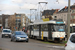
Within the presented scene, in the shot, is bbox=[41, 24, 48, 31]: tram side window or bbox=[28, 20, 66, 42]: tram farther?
bbox=[41, 24, 48, 31]: tram side window

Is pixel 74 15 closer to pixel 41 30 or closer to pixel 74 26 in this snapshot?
pixel 74 26

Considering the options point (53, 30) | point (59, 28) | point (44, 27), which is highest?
point (44, 27)

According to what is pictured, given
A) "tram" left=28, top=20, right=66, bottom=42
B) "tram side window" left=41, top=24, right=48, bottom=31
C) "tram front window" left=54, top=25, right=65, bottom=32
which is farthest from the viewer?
"tram side window" left=41, top=24, right=48, bottom=31

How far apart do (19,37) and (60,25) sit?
233 inches

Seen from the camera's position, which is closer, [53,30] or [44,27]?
[53,30]

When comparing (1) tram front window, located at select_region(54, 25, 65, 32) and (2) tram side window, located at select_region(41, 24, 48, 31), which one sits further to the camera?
(2) tram side window, located at select_region(41, 24, 48, 31)

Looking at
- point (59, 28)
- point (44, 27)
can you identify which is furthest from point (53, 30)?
point (44, 27)

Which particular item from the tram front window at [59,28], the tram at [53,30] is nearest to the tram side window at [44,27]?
the tram at [53,30]

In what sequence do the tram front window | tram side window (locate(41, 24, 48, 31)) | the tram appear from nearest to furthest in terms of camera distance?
the tram → the tram front window → tram side window (locate(41, 24, 48, 31))

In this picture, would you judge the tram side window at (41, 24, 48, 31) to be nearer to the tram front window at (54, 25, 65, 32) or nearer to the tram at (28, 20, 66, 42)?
the tram at (28, 20, 66, 42)

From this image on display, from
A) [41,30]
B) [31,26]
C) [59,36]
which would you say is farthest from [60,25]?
[31,26]

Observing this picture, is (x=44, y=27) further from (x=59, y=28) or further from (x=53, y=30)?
(x=59, y=28)

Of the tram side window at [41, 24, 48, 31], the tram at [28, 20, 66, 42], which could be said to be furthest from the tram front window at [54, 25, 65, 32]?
the tram side window at [41, 24, 48, 31]

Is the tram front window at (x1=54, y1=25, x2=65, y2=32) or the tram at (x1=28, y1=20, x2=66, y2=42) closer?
the tram at (x1=28, y1=20, x2=66, y2=42)
